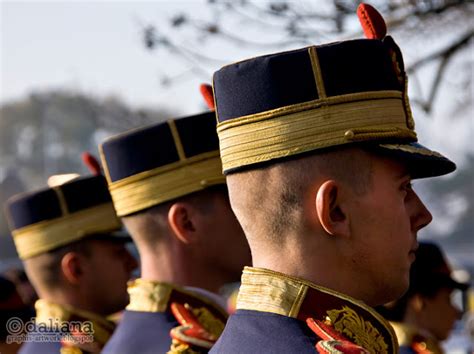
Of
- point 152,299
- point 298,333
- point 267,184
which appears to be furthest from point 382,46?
point 152,299

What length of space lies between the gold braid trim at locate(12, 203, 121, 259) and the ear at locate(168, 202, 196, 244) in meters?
1.63

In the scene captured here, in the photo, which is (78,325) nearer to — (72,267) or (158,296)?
(72,267)

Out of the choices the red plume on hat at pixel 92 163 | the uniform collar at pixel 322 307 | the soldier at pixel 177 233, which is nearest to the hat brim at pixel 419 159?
the uniform collar at pixel 322 307

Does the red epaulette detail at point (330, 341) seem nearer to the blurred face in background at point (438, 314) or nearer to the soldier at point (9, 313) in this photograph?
the blurred face in background at point (438, 314)

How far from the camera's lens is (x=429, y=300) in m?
7.22

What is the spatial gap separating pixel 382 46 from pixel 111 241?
3563 millimetres

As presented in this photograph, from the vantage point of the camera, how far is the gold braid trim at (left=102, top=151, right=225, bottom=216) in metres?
5.23

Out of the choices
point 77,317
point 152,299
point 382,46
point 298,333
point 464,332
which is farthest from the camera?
point 464,332

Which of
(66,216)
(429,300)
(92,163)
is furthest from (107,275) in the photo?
(429,300)

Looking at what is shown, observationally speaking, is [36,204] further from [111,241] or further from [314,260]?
[314,260]

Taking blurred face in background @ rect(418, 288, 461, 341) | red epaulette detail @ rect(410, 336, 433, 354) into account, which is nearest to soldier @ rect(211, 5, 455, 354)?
red epaulette detail @ rect(410, 336, 433, 354)

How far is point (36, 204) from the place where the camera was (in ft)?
22.9

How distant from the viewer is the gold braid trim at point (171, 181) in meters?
5.23
